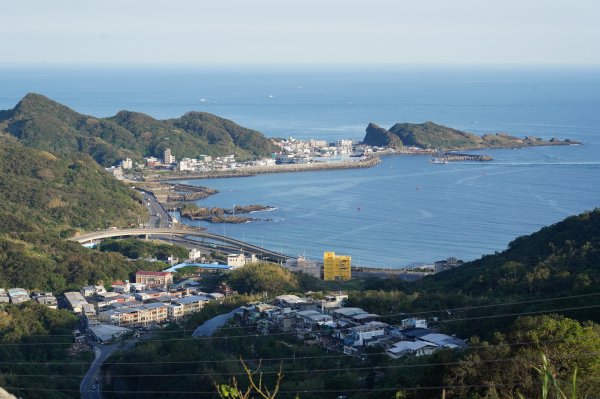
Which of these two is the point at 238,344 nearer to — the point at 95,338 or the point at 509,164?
the point at 95,338

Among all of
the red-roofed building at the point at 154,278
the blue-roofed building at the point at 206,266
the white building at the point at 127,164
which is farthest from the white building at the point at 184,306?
the white building at the point at 127,164

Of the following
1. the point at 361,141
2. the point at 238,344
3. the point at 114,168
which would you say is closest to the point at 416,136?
the point at 361,141

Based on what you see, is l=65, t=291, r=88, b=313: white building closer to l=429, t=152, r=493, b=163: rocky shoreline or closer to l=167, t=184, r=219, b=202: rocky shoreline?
l=167, t=184, r=219, b=202: rocky shoreline

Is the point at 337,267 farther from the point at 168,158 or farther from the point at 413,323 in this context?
the point at 168,158

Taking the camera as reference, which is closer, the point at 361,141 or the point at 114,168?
the point at 114,168

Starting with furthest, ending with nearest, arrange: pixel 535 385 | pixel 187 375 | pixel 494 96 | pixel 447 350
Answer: pixel 494 96, pixel 187 375, pixel 447 350, pixel 535 385

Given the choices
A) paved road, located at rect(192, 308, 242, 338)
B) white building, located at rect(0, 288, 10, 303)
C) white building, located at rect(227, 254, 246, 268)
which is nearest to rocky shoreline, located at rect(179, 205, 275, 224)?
white building, located at rect(227, 254, 246, 268)

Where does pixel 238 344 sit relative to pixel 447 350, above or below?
below
